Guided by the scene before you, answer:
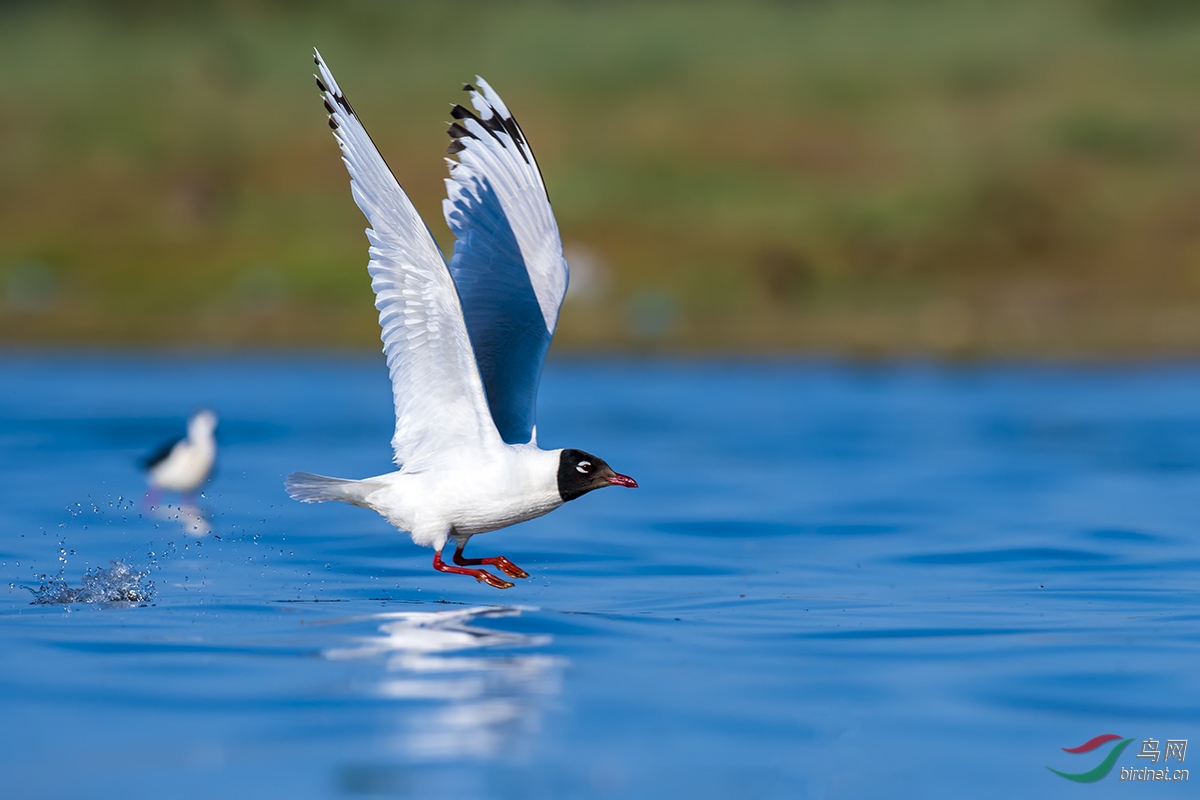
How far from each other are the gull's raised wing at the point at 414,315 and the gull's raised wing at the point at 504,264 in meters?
0.85

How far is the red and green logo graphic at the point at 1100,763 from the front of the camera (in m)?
6.03

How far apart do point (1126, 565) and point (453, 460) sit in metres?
4.35

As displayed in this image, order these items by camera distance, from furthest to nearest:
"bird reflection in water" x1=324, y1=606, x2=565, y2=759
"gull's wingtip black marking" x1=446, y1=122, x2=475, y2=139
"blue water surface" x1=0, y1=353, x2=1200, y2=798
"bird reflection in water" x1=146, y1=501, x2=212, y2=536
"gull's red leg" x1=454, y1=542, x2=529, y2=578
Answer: "bird reflection in water" x1=146, y1=501, x2=212, y2=536 → "gull's wingtip black marking" x1=446, y1=122, x2=475, y2=139 → "gull's red leg" x1=454, y1=542, x2=529, y2=578 → "bird reflection in water" x1=324, y1=606, x2=565, y2=759 → "blue water surface" x1=0, y1=353, x2=1200, y2=798

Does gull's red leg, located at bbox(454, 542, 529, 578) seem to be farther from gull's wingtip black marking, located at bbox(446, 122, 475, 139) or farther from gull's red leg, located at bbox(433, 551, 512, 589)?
gull's wingtip black marking, located at bbox(446, 122, 475, 139)

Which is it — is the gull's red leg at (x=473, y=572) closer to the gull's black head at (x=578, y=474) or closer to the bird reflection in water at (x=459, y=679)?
the bird reflection in water at (x=459, y=679)

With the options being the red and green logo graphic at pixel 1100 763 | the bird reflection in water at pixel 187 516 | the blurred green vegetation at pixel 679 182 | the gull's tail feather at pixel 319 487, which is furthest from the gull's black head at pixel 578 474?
the blurred green vegetation at pixel 679 182

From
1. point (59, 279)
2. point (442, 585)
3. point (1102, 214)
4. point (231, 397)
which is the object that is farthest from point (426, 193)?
point (442, 585)

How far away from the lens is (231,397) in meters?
22.3

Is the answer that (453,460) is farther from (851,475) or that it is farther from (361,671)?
A: (851,475)

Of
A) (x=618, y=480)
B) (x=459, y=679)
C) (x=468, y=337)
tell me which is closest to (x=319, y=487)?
(x=468, y=337)

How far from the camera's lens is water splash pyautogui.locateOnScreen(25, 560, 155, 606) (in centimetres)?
879

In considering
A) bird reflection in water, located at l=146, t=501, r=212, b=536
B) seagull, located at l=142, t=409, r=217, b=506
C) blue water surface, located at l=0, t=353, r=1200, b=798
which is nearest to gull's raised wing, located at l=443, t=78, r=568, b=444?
blue water surface, located at l=0, t=353, r=1200, b=798

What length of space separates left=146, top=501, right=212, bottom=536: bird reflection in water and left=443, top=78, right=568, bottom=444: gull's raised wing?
10.7 ft

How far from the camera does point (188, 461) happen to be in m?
13.4
